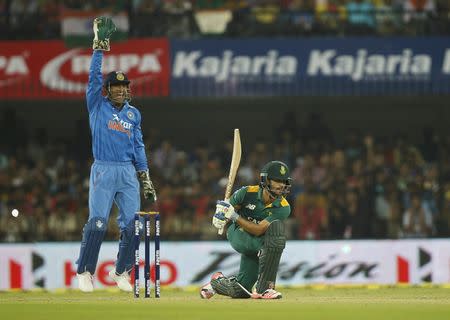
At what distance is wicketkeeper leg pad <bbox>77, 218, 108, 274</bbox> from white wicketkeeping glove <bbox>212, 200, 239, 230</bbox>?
1.10 meters

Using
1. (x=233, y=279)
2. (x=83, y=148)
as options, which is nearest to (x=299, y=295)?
(x=233, y=279)

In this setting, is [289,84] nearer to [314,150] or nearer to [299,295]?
[314,150]

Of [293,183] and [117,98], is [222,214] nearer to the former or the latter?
[117,98]

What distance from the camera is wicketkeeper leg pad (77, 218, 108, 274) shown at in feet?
37.0

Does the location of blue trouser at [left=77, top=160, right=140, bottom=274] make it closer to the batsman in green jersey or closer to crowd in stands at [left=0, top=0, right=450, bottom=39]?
the batsman in green jersey

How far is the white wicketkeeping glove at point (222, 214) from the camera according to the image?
1084 cm

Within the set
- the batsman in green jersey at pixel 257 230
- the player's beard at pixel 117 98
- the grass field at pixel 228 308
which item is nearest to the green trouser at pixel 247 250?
the batsman in green jersey at pixel 257 230

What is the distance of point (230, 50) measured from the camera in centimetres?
1862

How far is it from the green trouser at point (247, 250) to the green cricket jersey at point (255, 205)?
0.17m

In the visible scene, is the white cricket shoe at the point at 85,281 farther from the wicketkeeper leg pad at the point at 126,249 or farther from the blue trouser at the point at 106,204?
the wicketkeeper leg pad at the point at 126,249

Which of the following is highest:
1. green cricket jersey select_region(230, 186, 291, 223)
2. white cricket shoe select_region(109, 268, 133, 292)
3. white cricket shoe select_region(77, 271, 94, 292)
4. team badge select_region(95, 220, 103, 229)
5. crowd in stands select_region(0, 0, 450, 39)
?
crowd in stands select_region(0, 0, 450, 39)

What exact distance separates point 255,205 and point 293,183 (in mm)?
7444

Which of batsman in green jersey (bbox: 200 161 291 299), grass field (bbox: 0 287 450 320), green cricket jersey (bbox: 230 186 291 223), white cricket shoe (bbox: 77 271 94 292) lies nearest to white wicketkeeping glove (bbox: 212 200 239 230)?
batsman in green jersey (bbox: 200 161 291 299)

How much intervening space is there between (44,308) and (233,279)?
1922 mm
